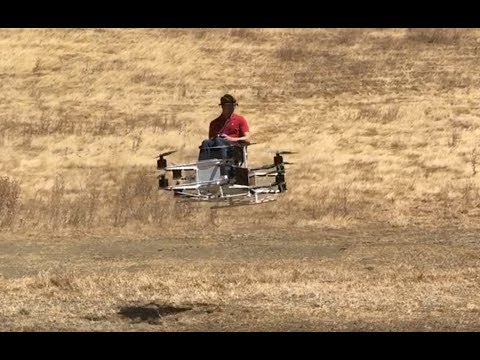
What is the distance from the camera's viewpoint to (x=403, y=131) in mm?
35438

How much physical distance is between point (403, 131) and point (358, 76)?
18.5 feet

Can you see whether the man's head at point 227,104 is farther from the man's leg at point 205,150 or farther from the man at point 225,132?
the man's leg at point 205,150

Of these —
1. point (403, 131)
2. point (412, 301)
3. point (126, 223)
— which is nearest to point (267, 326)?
point (412, 301)

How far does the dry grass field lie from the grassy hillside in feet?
0.30

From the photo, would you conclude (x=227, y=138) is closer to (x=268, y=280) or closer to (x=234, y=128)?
(x=234, y=128)

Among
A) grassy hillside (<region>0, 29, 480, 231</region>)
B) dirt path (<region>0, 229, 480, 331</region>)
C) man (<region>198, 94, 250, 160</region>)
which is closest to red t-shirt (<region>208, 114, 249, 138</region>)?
man (<region>198, 94, 250, 160</region>)

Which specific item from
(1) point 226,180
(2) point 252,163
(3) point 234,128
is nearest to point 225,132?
(3) point 234,128

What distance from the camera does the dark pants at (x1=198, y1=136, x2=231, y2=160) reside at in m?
13.9

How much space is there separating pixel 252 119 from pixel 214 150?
73.6 feet

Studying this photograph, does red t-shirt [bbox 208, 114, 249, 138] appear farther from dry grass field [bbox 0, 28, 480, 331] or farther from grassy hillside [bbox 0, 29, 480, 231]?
grassy hillside [bbox 0, 29, 480, 231]

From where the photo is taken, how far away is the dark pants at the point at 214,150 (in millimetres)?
13906

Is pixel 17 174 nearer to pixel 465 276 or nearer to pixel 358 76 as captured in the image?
pixel 358 76

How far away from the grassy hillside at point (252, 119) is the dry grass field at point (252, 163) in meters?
0.09

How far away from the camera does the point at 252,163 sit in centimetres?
3192
